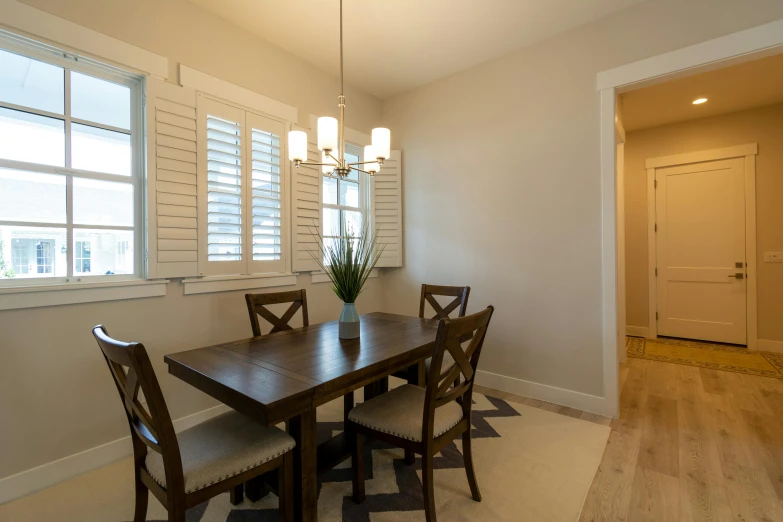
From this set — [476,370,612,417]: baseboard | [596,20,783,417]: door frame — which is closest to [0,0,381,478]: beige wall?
[476,370,612,417]: baseboard

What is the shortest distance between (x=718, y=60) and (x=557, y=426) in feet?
8.51

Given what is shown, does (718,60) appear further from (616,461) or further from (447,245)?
(616,461)

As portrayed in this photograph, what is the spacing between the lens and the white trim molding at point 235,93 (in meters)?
2.31

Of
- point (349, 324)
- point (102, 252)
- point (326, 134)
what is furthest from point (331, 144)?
point (102, 252)

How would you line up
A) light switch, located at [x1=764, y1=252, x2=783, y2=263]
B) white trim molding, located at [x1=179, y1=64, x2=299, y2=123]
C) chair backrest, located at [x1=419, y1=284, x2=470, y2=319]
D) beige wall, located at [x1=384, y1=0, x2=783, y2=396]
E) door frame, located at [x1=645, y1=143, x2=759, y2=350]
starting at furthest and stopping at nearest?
door frame, located at [x1=645, y1=143, x2=759, y2=350] → light switch, located at [x1=764, y1=252, x2=783, y2=263] → chair backrest, located at [x1=419, y1=284, x2=470, y2=319] → beige wall, located at [x1=384, y1=0, x2=783, y2=396] → white trim molding, located at [x1=179, y1=64, x2=299, y2=123]

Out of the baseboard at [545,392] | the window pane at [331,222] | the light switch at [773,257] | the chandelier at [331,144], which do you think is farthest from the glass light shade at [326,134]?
the light switch at [773,257]

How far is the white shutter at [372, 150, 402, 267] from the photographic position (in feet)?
12.0

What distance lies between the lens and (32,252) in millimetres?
1808

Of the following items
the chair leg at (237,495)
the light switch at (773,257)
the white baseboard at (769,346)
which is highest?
the light switch at (773,257)

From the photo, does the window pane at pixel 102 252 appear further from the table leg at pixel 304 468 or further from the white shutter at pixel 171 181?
the table leg at pixel 304 468

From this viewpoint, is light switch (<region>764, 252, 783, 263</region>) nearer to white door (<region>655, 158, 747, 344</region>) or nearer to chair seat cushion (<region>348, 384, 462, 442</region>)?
white door (<region>655, 158, 747, 344</region>)

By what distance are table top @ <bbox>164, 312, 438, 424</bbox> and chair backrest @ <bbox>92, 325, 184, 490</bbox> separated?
0.21m

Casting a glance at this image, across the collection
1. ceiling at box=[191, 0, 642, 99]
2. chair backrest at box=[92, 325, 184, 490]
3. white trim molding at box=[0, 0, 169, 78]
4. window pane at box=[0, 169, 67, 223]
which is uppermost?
ceiling at box=[191, 0, 642, 99]

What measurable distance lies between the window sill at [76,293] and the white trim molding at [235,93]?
1350 millimetres
